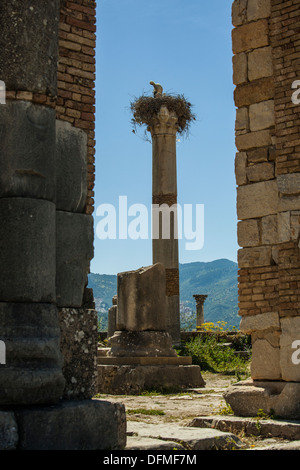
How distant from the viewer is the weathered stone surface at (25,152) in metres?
4.39

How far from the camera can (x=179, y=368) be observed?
11.3 meters

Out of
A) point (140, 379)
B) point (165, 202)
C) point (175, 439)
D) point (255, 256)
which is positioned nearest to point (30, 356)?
Result: point (175, 439)

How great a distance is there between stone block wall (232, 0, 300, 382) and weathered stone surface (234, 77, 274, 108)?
0.04 ft

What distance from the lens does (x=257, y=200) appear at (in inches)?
290

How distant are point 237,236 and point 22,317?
3.79 metres

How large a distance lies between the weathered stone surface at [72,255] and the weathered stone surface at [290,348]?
276 centimetres

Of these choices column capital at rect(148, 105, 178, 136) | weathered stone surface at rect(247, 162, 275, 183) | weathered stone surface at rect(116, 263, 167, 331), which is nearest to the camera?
weathered stone surface at rect(247, 162, 275, 183)

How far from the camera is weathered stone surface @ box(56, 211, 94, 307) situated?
15.6ft

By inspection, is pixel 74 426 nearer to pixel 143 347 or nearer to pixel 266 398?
pixel 266 398

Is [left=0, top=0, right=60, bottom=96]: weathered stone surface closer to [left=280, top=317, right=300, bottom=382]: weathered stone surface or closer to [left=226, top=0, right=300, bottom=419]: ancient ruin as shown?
[left=226, top=0, right=300, bottom=419]: ancient ruin

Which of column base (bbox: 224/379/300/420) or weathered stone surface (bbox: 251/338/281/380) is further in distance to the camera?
weathered stone surface (bbox: 251/338/281/380)

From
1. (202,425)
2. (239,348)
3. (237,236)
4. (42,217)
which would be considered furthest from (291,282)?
(239,348)

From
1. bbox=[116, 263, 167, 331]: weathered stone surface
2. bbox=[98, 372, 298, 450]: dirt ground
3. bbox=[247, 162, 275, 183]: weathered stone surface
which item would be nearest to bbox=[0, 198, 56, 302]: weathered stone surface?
bbox=[98, 372, 298, 450]: dirt ground
